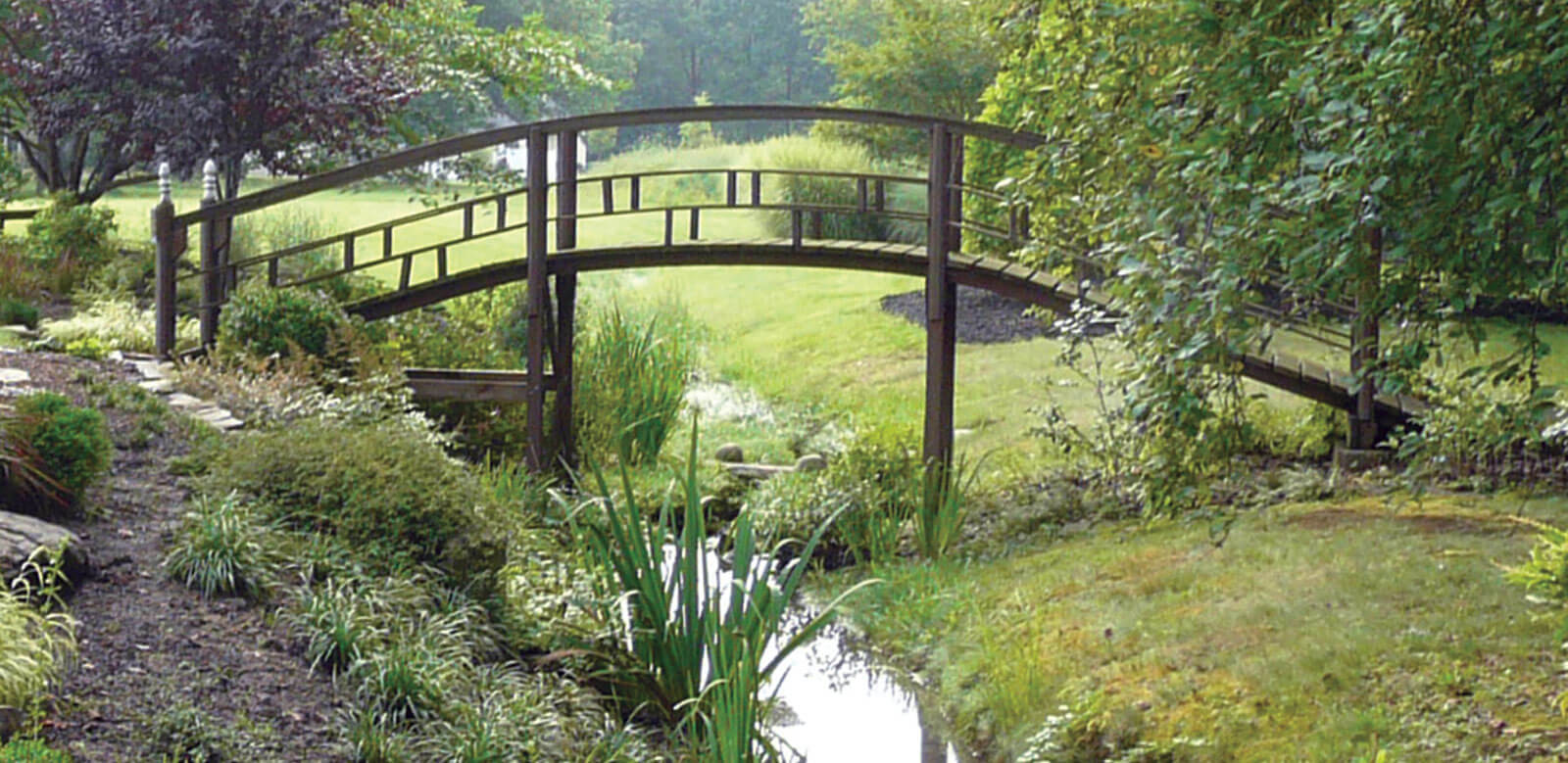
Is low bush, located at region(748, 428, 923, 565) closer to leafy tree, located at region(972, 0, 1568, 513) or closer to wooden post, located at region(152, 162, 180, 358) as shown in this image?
wooden post, located at region(152, 162, 180, 358)

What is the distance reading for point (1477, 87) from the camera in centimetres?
350

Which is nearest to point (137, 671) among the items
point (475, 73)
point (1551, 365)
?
point (1551, 365)

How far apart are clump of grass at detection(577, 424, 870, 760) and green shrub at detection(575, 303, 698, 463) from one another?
4.83 m

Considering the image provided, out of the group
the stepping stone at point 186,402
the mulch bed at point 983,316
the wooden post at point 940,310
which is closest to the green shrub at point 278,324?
the stepping stone at point 186,402

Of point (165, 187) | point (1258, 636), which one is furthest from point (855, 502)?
point (165, 187)

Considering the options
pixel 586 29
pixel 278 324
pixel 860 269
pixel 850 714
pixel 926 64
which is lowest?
pixel 850 714

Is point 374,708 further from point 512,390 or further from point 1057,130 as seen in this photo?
point 512,390

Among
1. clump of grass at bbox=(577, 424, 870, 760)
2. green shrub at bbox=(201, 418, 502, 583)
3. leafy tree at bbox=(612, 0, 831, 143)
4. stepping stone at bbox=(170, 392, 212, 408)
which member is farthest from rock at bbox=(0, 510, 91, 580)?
leafy tree at bbox=(612, 0, 831, 143)

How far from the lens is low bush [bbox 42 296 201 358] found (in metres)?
10.4

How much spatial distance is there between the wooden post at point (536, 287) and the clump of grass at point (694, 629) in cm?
417

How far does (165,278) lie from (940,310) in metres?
4.62

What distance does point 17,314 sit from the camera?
1120 cm

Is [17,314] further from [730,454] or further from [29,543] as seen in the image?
[29,543]

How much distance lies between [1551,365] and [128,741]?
9.74m
